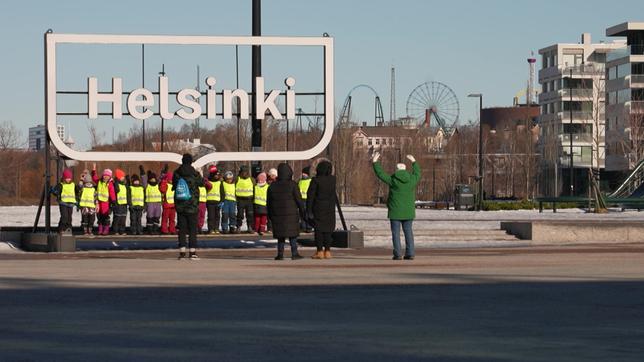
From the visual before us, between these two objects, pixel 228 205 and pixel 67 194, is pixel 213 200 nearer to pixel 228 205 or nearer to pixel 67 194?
pixel 228 205

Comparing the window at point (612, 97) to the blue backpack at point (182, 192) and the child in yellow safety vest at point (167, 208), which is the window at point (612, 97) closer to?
the child in yellow safety vest at point (167, 208)

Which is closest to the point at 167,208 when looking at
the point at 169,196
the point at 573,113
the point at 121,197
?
the point at 169,196

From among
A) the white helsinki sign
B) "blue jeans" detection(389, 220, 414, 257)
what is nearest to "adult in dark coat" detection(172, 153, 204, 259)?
"blue jeans" detection(389, 220, 414, 257)

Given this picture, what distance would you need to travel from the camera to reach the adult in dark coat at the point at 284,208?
25844 mm

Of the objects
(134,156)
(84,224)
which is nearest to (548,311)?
(134,156)

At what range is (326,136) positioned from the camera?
3381 centimetres

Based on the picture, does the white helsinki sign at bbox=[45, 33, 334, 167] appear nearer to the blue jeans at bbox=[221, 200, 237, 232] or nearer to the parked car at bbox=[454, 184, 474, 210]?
the blue jeans at bbox=[221, 200, 237, 232]

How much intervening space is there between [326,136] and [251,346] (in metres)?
22.7

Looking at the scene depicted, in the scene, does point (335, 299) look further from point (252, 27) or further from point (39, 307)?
point (252, 27)

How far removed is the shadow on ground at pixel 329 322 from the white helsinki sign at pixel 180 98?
1445 cm

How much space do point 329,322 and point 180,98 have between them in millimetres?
20979

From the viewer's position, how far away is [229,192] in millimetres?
35562

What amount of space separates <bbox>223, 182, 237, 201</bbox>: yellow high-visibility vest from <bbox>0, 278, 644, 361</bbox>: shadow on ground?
1741 centimetres

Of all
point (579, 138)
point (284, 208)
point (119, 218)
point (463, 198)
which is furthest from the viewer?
point (579, 138)
